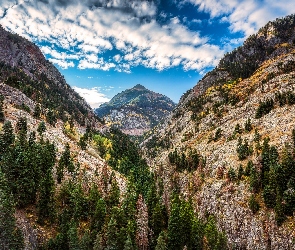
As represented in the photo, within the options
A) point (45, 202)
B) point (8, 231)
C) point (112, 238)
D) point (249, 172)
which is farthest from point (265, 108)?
point (8, 231)

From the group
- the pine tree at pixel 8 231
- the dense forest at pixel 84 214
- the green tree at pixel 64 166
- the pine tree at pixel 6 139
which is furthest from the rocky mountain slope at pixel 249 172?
the pine tree at pixel 6 139

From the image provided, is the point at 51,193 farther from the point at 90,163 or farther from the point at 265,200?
the point at 265,200

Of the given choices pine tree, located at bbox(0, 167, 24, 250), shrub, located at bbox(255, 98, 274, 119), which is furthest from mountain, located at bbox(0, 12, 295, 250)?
shrub, located at bbox(255, 98, 274, 119)

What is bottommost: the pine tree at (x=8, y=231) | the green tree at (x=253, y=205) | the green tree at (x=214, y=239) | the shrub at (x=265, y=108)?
the green tree at (x=214, y=239)

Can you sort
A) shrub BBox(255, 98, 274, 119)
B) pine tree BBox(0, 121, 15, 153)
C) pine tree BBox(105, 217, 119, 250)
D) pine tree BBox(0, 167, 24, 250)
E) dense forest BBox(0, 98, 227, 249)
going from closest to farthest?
pine tree BBox(0, 167, 24, 250) → pine tree BBox(105, 217, 119, 250) → dense forest BBox(0, 98, 227, 249) → pine tree BBox(0, 121, 15, 153) → shrub BBox(255, 98, 274, 119)

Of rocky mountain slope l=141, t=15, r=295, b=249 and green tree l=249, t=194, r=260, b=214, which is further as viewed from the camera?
green tree l=249, t=194, r=260, b=214

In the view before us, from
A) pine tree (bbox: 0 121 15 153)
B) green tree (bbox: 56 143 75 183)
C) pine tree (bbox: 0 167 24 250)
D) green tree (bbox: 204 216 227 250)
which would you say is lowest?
green tree (bbox: 204 216 227 250)

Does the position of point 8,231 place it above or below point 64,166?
below

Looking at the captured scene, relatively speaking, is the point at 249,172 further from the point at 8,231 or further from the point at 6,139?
the point at 6,139

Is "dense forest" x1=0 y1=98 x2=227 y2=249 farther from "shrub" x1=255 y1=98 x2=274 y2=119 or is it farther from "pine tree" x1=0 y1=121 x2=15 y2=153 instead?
"shrub" x1=255 y1=98 x2=274 y2=119

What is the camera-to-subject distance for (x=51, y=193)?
250 feet

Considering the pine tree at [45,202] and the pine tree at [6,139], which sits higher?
the pine tree at [6,139]

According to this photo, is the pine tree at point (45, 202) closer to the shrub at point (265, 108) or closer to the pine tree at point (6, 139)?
the pine tree at point (6, 139)

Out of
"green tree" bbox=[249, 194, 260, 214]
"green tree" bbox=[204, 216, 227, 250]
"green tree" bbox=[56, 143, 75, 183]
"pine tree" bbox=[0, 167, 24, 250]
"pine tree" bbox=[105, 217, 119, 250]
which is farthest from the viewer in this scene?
"green tree" bbox=[56, 143, 75, 183]
